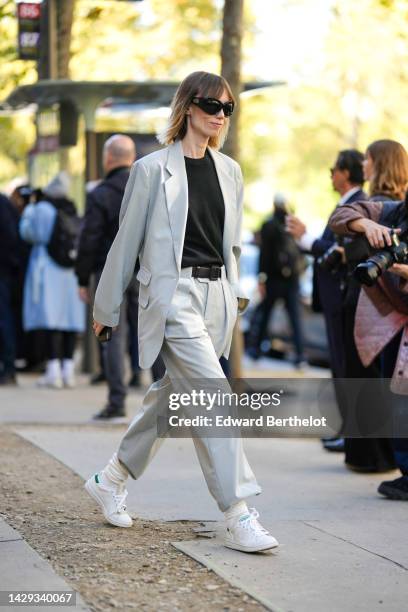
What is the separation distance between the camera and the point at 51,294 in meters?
11.9

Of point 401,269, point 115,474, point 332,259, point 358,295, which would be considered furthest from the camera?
point 332,259

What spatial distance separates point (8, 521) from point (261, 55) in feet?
72.0

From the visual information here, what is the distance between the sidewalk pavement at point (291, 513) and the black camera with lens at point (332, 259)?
1215 mm

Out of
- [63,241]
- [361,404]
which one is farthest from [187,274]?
[63,241]

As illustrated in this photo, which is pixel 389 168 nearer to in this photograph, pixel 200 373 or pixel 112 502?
pixel 200 373

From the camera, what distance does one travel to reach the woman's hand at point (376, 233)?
5957mm

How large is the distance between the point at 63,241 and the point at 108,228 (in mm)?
2246

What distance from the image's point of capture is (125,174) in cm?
954

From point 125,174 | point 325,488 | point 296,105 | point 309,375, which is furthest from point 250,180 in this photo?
point 325,488

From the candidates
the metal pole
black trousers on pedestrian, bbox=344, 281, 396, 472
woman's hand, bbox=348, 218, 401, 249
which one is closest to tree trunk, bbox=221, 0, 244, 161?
black trousers on pedestrian, bbox=344, 281, 396, 472

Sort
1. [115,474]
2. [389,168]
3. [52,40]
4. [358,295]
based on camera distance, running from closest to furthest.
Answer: [115,474], [389,168], [358,295], [52,40]

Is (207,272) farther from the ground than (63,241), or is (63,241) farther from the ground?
(207,272)

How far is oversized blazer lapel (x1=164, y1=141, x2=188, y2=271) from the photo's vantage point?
526 centimetres

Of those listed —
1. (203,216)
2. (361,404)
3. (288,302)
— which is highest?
(203,216)
